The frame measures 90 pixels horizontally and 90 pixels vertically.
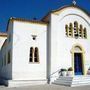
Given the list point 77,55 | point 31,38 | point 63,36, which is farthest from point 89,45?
point 31,38

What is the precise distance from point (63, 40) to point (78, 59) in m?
2.81

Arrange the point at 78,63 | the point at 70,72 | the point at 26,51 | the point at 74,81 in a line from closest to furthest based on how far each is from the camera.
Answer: the point at 74,81 → the point at 26,51 → the point at 70,72 → the point at 78,63

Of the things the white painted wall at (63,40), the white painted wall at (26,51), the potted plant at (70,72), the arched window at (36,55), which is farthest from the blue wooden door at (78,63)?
the arched window at (36,55)

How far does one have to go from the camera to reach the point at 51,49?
73.8 feet

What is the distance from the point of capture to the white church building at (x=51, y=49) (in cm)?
2131

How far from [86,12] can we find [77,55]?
507 centimetres

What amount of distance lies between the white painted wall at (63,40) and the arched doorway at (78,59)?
498 millimetres

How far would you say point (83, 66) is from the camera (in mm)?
→ 24406

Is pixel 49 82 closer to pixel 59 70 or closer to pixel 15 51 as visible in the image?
pixel 59 70

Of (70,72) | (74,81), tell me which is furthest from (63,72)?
(74,81)

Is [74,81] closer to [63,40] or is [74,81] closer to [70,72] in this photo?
[70,72]

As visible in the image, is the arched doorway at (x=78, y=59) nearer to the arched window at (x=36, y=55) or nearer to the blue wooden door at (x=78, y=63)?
the blue wooden door at (x=78, y=63)

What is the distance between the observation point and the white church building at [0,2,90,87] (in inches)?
839

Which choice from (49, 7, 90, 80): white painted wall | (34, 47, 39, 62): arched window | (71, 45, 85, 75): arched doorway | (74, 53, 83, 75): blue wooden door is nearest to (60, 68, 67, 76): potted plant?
(49, 7, 90, 80): white painted wall
